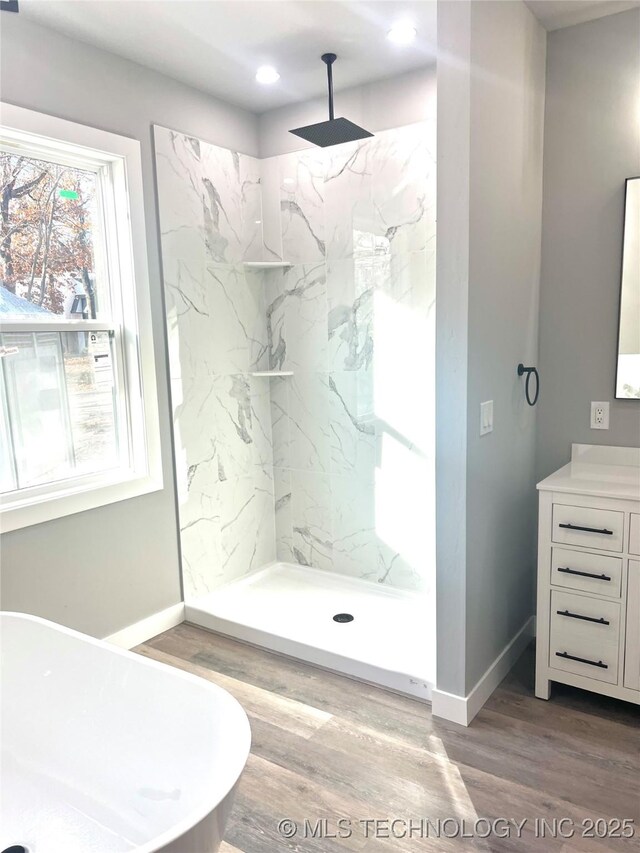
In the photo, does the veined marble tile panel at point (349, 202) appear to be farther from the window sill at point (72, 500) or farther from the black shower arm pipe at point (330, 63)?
the window sill at point (72, 500)

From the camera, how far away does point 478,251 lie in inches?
85.9

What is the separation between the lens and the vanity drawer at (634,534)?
223 cm

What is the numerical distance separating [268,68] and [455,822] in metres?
3.10

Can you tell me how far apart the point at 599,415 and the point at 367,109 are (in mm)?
1893

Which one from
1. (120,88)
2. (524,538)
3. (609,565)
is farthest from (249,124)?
(609,565)

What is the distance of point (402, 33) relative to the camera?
2.60m

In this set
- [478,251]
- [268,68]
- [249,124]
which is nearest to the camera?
[478,251]

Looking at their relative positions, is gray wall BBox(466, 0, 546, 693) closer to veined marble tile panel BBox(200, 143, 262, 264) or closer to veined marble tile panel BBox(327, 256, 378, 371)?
veined marble tile panel BBox(327, 256, 378, 371)

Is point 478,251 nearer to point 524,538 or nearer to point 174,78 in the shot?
point 524,538

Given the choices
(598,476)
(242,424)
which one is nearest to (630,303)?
(598,476)

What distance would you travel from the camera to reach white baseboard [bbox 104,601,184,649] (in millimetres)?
2963

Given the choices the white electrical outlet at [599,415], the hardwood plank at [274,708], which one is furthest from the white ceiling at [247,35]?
the hardwood plank at [274,708]

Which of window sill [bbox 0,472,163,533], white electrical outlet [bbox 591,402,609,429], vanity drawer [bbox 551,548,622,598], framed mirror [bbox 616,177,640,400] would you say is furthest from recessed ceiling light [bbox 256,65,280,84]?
vanity drawer [bbox 551,548,622,598]

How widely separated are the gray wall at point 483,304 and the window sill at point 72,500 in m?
1.47
